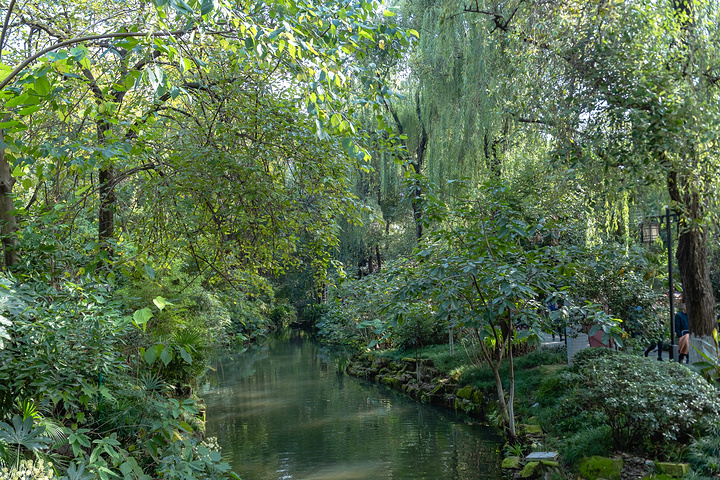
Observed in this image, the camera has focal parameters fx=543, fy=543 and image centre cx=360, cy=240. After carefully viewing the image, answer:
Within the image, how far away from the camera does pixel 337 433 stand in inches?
361

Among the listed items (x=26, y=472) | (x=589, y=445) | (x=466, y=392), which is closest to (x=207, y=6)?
(x=26, y=472)

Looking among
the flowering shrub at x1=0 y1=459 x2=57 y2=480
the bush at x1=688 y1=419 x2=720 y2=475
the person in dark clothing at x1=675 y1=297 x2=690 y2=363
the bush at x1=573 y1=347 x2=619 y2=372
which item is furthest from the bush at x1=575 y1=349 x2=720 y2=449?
the flowering shrub at x1=0 y1=459 x2=57 y2=480

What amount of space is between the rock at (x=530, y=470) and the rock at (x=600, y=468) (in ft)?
1.61

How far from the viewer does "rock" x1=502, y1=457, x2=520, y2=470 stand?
654 cm

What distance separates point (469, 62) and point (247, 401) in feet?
27.8

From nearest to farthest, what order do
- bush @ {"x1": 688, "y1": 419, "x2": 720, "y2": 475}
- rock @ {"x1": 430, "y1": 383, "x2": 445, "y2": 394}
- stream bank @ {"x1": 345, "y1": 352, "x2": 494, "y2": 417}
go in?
bush @ {"x1": 688, "y1": 419, "x2": 720, "y2": 475}
stream bank @ {"x1": 345, "y1": 352, "x2": 494, "y2": 417}
rock @ {"x1": 430, "y1": 383, "x2": 445, "y2": 394}

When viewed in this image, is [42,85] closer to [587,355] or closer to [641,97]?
[641,97]

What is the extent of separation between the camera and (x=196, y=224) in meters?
5.92

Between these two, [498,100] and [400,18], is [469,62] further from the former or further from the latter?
[400,18]

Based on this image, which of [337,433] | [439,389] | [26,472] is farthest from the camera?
[439,389]

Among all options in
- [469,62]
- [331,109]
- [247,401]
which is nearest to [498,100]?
[469,62]

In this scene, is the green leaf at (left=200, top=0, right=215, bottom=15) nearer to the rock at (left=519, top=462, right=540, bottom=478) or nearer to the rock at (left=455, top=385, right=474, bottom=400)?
the rock at (left=519, top=462, right=540, bottom=478)

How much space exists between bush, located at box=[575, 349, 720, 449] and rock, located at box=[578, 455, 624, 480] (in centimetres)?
44

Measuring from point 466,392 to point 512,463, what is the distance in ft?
12.4
